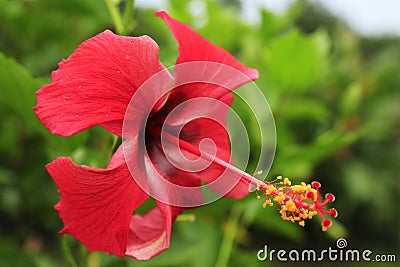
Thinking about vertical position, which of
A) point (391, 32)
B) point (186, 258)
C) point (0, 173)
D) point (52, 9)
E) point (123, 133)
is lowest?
point (186, 258)

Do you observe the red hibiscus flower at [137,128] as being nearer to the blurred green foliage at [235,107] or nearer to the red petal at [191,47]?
the red petal at [191,47]

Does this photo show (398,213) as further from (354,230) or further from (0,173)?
(0,173)

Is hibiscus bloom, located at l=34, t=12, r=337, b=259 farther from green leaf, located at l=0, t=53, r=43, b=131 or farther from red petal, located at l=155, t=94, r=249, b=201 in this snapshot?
green leaf, located at l=0, t=53, r=43, b=131

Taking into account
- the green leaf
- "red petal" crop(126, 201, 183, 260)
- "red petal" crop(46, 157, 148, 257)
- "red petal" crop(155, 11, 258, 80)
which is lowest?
"red petal" crop(126, 201, 183, 260)

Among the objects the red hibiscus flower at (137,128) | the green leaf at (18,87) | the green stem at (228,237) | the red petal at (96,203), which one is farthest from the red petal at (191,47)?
the green stem at (228,237)

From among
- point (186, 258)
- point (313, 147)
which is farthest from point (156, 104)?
point (186, 258)

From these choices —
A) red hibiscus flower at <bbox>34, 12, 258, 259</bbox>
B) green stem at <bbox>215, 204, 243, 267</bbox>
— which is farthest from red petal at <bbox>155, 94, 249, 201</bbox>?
green stem at <bbox>215, 204, 243, 267</bbox>
